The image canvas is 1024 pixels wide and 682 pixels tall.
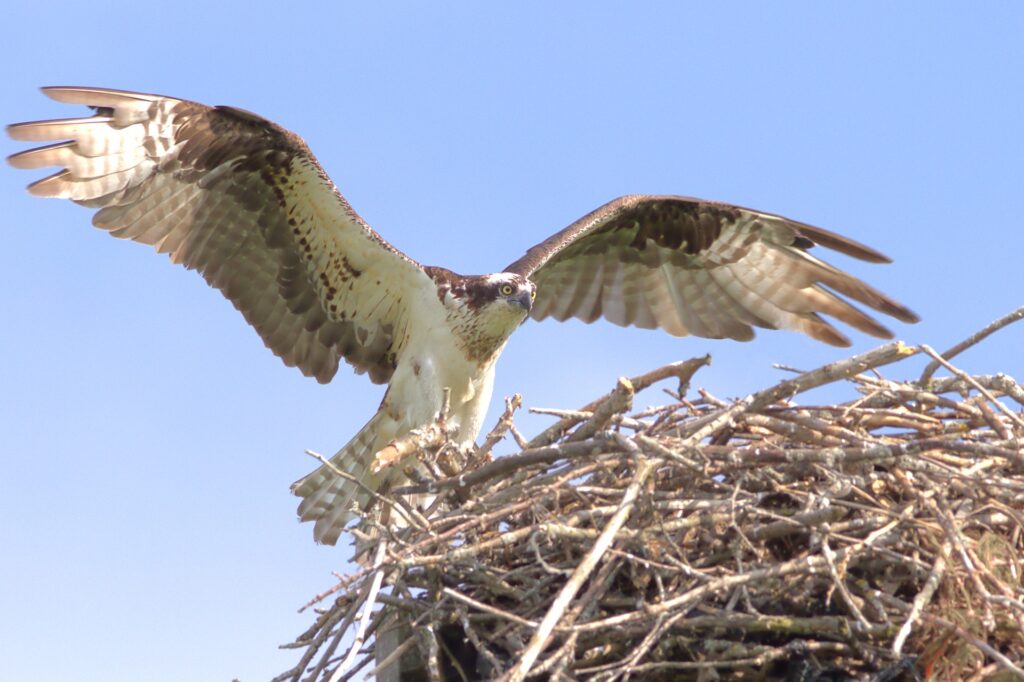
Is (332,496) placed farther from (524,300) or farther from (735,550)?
(735,550)

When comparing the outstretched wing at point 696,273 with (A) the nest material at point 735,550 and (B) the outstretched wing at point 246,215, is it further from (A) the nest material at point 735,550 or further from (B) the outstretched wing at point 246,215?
(A) the nest material at point 735,550

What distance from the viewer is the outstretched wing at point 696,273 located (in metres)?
7.88

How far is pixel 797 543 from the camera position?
4.99 m

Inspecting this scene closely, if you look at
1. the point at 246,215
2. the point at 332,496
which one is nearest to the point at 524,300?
the point at 332,496

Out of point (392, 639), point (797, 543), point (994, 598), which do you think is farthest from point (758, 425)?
point (392, 639)

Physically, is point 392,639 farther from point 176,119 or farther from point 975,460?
point 176,119

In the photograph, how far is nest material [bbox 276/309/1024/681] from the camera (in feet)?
14.9

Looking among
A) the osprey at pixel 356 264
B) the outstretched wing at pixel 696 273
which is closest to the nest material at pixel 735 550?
the osprey at pixel 356 264

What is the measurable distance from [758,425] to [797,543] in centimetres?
51

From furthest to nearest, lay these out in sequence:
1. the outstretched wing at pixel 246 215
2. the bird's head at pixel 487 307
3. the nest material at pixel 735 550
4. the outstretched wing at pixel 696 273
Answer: the outstretched wing at pixel 696 273
the bird's head at pixel 487 307
the outstretched wing at pixel 246 215
the nest material at pixel 735 550

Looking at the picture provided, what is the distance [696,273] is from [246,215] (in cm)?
293

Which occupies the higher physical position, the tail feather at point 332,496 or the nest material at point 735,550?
the tail feather at point 332,496

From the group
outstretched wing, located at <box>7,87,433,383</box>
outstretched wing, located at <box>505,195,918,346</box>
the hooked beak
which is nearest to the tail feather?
outstretched wing, located at <box>7,87,433,383</box>

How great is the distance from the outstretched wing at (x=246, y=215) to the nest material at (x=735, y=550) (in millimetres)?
2501
